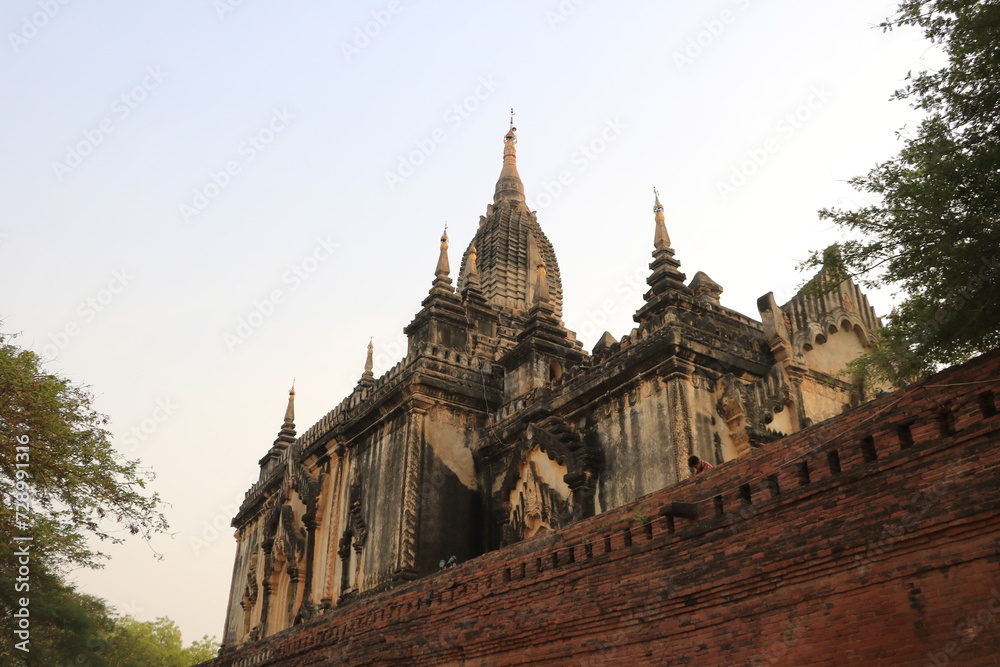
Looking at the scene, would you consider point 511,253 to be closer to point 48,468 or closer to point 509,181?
point 509,181

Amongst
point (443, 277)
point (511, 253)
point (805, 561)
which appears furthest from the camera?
point (511, 253)

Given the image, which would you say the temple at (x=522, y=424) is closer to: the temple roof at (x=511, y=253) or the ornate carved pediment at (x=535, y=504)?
the ornate carved pediment at (x=535, y=504)

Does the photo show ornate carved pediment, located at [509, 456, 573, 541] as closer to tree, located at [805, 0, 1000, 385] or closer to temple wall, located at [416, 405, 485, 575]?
temple wall, located at [416, 405, 485, 575]

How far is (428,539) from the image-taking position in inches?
781

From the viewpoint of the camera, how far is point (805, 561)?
28.3 feet

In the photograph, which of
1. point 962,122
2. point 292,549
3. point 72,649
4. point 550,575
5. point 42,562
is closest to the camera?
point 962,122

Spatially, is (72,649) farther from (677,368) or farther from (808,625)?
(808,625)

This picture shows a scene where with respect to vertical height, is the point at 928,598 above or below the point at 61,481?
below

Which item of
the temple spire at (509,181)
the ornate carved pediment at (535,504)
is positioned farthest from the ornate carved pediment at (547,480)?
the temple spire at (509,181)

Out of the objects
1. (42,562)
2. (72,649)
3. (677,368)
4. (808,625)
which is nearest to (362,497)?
(42,562)

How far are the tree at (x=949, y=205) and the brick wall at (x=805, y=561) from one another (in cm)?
151

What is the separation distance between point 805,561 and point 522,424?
11750 millimetres

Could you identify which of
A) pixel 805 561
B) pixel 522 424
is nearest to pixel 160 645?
pixel 522 424

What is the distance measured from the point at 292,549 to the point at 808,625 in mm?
18111
